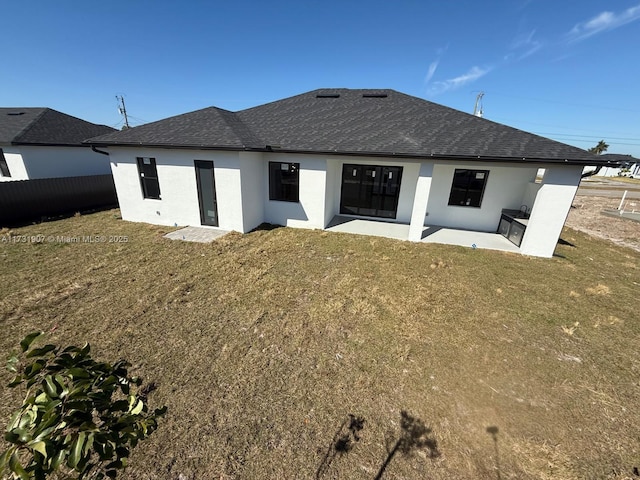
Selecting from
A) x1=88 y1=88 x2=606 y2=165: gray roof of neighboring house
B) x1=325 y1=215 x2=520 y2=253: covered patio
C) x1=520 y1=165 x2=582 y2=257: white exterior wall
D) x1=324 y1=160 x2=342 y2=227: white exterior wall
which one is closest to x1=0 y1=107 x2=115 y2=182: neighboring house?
x1=88 y1=88 x2=606 y2=165: gray roof of neighboring house

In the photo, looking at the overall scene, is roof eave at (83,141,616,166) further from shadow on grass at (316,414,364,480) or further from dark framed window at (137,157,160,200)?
shadow on grass at (316,414,364,480)

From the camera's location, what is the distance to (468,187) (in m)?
10.1

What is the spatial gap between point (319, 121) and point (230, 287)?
27.7 feet

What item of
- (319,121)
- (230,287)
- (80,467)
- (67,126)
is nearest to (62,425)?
(80,467)

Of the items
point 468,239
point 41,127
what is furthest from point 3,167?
point 468,239

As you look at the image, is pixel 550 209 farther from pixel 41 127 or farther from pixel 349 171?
pixel 41 127

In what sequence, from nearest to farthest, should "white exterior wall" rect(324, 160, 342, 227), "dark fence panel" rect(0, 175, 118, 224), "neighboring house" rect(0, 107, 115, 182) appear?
"dark fence panel" rect(0, 175, 118, 224) → "white exterior wall" rect(324, 160, 342, 227) → "neighboring house" rect(0, 107, 115, 182)

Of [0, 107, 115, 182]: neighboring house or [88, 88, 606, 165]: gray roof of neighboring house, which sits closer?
[88, 88, 606, 165]: gray roof of neighboring house

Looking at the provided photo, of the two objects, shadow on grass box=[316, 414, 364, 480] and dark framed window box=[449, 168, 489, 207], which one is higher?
dark framed window box=[449, 168, 489, 207]

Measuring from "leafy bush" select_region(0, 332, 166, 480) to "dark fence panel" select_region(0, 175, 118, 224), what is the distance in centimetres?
1287

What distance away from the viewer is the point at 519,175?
9625 mm

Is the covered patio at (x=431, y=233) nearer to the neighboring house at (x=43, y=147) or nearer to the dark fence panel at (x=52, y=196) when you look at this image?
the dark fence panel at (x=52, y=196)

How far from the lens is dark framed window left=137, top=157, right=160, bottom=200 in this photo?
30.9 feet

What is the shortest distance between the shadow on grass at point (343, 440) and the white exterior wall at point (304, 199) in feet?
24.2
